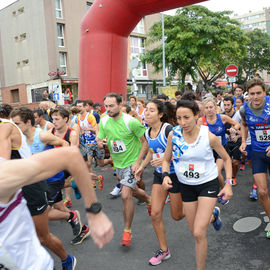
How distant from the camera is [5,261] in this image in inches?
62.3

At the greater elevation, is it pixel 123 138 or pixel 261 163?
pixel 123 138

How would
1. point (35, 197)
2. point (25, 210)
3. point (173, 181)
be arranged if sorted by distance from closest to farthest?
point (25, 210) < point (35, 197) < point (173, 181)

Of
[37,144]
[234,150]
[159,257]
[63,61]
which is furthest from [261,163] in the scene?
[63,61]

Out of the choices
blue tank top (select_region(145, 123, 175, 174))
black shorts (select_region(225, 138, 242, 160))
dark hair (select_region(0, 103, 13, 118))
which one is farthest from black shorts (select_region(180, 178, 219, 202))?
black shorts (select_region(225, 138, 242, 160))

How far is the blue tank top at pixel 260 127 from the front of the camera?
13.0 ft

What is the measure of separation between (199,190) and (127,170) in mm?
1416

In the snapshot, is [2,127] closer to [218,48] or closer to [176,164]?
[176,164]

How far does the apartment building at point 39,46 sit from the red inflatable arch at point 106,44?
60.8ft

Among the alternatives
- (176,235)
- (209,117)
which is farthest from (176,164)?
(209,117)

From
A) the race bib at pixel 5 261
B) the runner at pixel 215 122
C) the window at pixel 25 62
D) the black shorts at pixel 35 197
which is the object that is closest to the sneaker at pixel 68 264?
the black shorts at pixel 35 197

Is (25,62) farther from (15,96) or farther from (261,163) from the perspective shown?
(261,163)

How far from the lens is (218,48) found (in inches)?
890

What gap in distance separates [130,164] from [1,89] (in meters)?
36.1

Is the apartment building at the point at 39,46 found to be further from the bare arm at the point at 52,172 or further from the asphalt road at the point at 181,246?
the bare arm at the point at 52,172
